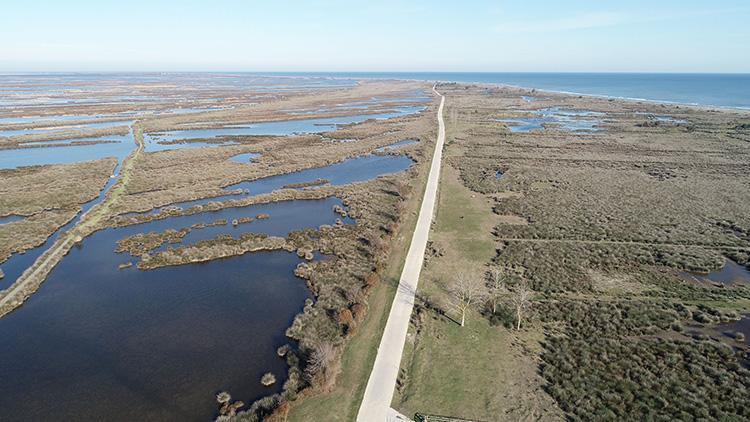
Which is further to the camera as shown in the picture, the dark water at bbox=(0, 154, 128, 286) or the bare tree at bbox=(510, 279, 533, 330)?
the dark water at bbox=(0, 154, 128, 286)

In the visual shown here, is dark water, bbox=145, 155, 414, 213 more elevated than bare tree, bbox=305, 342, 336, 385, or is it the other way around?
dark water, bbox=145, 155, 414, 213

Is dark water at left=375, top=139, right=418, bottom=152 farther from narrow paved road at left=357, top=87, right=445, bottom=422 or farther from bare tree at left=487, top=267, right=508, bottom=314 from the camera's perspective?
bare tree at left=487, top=267, right=508, bottom=314

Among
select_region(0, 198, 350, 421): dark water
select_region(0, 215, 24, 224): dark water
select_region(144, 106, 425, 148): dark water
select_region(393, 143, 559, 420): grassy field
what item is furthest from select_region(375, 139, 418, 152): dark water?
select_region(0, 215, 24, 224): dark water

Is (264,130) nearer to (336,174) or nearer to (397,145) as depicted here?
(397,145)

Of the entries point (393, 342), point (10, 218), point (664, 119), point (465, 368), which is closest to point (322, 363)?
point (393, 342)

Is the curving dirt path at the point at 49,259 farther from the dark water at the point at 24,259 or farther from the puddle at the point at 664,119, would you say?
the puddle at the point at 664,119

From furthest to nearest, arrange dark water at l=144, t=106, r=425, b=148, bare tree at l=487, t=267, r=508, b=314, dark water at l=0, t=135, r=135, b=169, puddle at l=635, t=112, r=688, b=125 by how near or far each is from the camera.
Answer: puddle at l=635, t=112, r=688, b=125 → dark water at l=144, t=106, r=425, b=148 → dark water at l=0, t=135, r=135, b=169 → bare tree at l=487, t=267, r=508, b=314

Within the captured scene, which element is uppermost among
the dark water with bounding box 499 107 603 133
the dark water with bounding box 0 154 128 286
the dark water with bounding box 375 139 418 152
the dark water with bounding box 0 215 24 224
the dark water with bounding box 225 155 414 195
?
the dark water with bounding box 499 107 603 133
